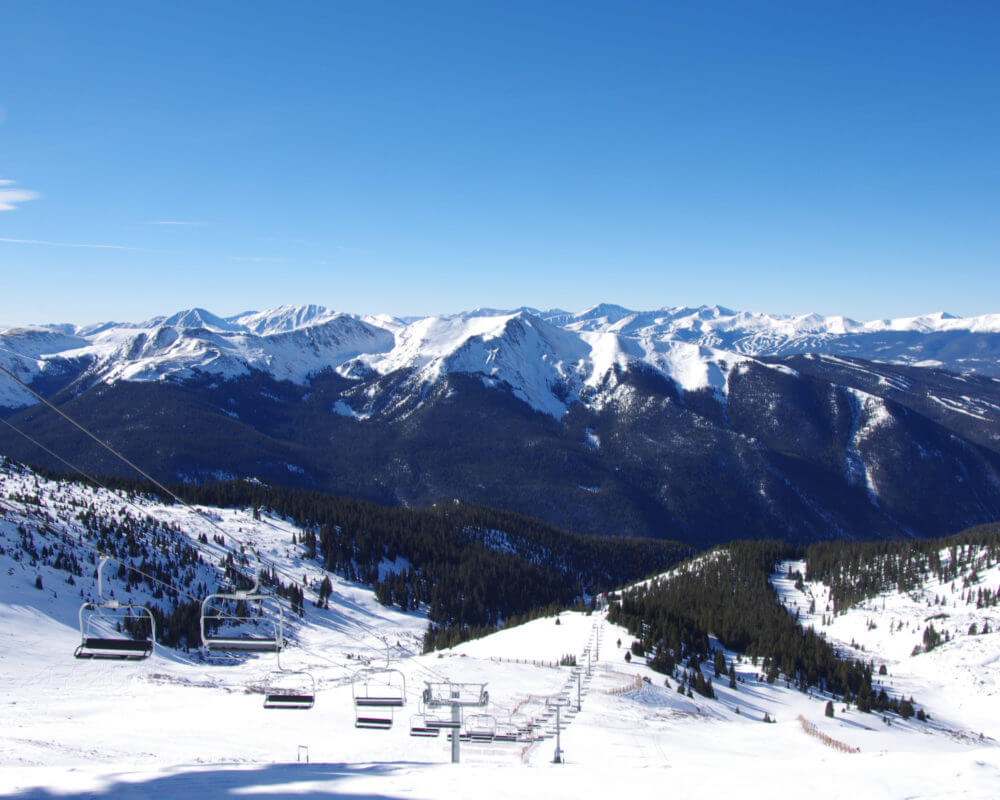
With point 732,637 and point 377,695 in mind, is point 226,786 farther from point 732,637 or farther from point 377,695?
point 732,637

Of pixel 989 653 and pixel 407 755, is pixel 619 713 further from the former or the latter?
pixel 989 653

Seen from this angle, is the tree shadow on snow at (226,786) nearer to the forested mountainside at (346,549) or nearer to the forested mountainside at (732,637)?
the forested mountainside at (732,637)

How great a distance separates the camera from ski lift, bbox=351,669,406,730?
95.5 ft

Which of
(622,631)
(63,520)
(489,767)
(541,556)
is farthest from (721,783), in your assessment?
(541,556)

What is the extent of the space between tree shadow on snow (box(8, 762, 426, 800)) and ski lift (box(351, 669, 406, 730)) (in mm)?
3063

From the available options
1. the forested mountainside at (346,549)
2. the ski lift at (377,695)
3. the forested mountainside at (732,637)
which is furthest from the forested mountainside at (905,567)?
the ski lift at (377,695)

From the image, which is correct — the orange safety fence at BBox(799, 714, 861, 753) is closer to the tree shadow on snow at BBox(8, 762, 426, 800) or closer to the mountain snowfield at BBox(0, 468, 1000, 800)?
the mountain snowfield at BBox(0, 468, 1000, 800)

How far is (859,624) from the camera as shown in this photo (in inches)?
4870

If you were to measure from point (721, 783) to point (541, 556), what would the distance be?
147063mm

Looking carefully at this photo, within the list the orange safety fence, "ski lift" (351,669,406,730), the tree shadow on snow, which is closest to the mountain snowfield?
the tree shadow on snow

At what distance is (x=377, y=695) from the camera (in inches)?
2397

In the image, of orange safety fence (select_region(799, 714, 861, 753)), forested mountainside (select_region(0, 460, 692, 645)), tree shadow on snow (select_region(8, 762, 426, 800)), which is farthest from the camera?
forested mountainside (select_region(0, 460, 692, 645))

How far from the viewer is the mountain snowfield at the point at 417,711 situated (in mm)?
31297

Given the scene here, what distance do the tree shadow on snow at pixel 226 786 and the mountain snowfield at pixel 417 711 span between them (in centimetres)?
16
